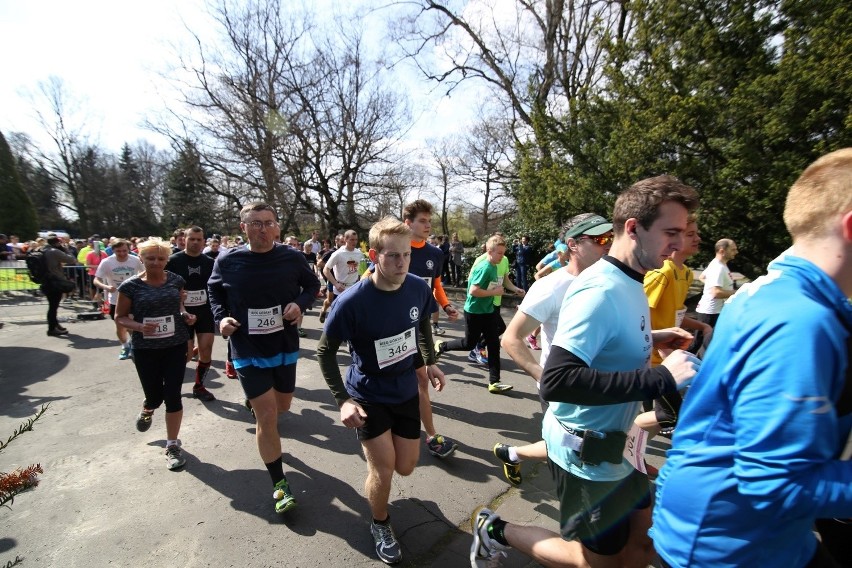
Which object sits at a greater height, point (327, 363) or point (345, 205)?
point (345, 205)

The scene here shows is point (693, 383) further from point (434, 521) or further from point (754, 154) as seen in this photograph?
point (754, 154)

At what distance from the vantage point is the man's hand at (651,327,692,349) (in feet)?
6.23

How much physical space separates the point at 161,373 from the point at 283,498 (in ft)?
5.77

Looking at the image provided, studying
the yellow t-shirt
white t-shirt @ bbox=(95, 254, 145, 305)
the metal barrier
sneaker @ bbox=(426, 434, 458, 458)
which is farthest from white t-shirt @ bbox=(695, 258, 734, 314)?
the metal barrier

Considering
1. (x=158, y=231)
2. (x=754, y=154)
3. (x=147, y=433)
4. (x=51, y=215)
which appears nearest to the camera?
(x=147, y=433)

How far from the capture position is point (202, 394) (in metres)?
5.19

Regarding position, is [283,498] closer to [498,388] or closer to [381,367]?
[381,367]

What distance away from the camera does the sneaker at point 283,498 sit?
2.92 metres

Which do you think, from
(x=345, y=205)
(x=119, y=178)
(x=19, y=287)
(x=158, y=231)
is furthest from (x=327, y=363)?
(x=119, y=178)

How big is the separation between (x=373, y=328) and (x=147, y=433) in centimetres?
339

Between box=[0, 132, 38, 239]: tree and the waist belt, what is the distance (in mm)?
39736

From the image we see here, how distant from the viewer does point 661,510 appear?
4.67ft

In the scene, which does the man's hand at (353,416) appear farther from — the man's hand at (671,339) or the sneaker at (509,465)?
the man's hand at (671,339)

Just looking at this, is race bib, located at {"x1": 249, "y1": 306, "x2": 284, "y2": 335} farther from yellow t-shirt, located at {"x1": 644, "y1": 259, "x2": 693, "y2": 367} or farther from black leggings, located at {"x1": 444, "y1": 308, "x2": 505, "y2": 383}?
yellow t-shirt, located at {"x1": 644, "y1": 259, "x2": 693, "y2": 367}
